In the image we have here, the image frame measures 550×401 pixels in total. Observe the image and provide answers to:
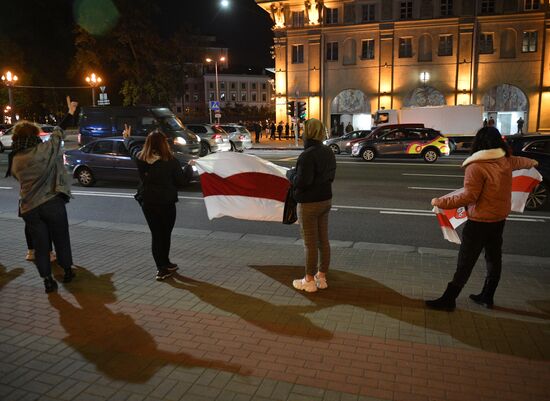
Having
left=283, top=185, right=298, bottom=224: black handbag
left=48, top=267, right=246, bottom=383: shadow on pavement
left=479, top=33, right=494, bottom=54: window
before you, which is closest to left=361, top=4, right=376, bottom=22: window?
left=479, top=33, right=494, bottom=54: window

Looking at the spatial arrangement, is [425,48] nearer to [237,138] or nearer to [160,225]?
[237,138]

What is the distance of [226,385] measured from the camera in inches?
147

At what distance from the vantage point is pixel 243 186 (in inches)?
276

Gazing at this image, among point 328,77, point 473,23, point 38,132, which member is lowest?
point 38,132

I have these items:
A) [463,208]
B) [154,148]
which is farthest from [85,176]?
[463,208]

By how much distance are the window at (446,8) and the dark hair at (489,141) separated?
3963 cm

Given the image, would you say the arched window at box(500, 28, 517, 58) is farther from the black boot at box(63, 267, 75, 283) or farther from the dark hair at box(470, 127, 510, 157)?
the black boot at box(63, 267, 75, 283)

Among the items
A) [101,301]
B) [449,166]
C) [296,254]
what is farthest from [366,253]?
[449,166]

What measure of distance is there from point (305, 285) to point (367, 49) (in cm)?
4012

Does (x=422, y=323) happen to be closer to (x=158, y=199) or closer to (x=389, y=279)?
(x=389, y=279)

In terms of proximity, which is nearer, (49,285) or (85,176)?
(49,285)

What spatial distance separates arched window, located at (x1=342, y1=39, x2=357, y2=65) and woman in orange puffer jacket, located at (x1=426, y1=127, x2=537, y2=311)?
4006cm

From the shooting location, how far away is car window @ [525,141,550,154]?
11231 mm

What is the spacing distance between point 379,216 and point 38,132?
6.85 meters
